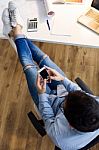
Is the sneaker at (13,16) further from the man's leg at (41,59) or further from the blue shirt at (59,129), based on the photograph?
the blue shirt at (59,129)

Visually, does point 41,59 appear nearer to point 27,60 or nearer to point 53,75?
point 27,60

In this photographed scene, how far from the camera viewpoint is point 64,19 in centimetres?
158

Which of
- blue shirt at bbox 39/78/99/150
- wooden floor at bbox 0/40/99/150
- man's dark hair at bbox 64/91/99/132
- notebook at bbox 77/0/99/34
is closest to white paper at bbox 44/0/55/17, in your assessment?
notebook at bbox 77/0/99/34

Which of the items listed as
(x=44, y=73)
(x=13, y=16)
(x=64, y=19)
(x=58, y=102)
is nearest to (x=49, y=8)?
(x=64, y=19)

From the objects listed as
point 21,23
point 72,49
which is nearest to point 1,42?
point 72,49

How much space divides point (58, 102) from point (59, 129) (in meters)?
0.20

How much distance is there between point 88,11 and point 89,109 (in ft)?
2.46

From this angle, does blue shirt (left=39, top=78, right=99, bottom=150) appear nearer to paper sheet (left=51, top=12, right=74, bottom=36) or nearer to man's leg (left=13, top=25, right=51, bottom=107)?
man's leg (left=13, top=25, right=51, bottom=107)

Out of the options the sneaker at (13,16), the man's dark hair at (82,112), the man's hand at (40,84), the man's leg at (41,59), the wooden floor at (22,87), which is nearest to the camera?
the man's dark hair at (82,112)

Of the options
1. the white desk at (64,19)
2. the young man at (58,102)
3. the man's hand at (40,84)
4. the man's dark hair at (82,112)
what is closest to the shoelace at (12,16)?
the young man at (58,102)

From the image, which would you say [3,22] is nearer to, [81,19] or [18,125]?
[81,19]

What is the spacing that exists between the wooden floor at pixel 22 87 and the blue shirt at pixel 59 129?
66 cm

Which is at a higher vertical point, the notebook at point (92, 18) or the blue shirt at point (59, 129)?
the notebook at point (92, 18)

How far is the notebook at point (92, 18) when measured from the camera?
154 cm
